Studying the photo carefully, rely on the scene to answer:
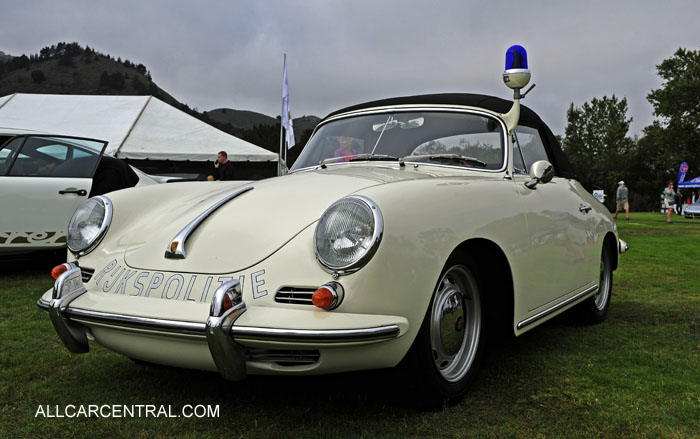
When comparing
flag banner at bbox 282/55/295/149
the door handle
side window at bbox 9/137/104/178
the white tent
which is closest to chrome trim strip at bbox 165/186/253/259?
the door handle

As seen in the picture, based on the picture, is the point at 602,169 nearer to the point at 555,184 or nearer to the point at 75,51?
the point at 75,51

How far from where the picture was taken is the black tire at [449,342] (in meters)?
2.11

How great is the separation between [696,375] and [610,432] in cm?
101

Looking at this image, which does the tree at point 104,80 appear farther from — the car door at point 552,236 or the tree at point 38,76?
the car door at point 552,236

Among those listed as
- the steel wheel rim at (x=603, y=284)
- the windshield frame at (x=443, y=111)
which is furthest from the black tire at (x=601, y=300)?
the windshield frame at (x=443, y=111)

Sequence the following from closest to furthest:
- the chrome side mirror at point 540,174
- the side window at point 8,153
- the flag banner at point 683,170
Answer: the chrome side mirror at point 540,174 → the side window at point 8,153 → the flag banner at point 683,170

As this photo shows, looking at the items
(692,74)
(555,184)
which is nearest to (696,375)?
(555,184)

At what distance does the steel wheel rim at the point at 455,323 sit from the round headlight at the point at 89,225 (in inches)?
61.5

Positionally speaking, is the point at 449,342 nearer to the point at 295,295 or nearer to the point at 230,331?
Answer: the point at 295,295

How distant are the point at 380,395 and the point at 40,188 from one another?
14.5ft

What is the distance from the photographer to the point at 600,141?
6138 cm

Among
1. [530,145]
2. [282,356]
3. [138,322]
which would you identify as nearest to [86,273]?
[138,322]

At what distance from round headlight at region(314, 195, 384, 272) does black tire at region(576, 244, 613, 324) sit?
7.98ft

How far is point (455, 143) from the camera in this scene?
3.21 meters
